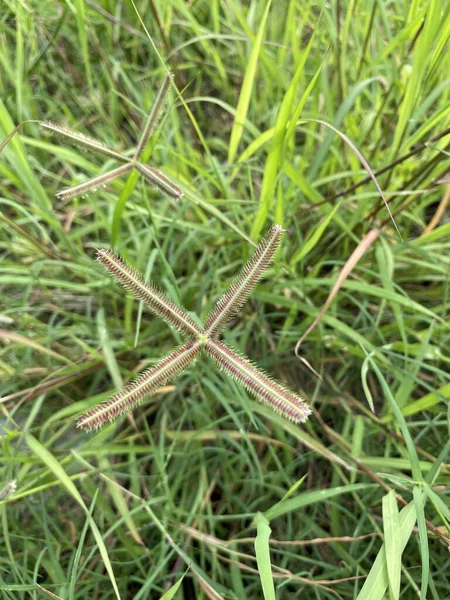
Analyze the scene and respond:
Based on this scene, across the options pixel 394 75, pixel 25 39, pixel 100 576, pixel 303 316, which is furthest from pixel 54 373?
pixel 394 75

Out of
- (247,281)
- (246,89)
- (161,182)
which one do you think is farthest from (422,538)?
(246,89)

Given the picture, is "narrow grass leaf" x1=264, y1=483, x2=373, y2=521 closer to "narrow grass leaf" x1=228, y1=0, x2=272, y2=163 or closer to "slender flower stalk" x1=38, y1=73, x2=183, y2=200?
"slender flower stalk" x1=38, y1=73, x2=183, y2=200

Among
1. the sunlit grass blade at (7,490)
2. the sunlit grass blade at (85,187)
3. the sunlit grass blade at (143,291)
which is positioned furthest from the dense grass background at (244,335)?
the sunlit grass blade at (143,291)

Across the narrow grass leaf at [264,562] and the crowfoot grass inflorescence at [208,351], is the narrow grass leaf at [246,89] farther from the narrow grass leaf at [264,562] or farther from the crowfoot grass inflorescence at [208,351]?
the narrow grass leaf at [264,562]

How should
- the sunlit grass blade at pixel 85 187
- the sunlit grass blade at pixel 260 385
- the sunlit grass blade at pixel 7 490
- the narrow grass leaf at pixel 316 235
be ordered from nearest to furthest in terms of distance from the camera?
the sunlit grass blade at pixel 260 385, the sunlit grass blade at pixel 85 187, the sunlit grass blade at pixel 7 490, the narrow grass leaf at pixel 316 235

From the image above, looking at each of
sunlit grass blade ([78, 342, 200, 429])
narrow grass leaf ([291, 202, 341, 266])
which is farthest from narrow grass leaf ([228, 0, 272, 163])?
sunlit grass blade ([78, 342, 200, 429])

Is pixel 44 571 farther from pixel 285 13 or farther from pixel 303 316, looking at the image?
pixel 285 13
